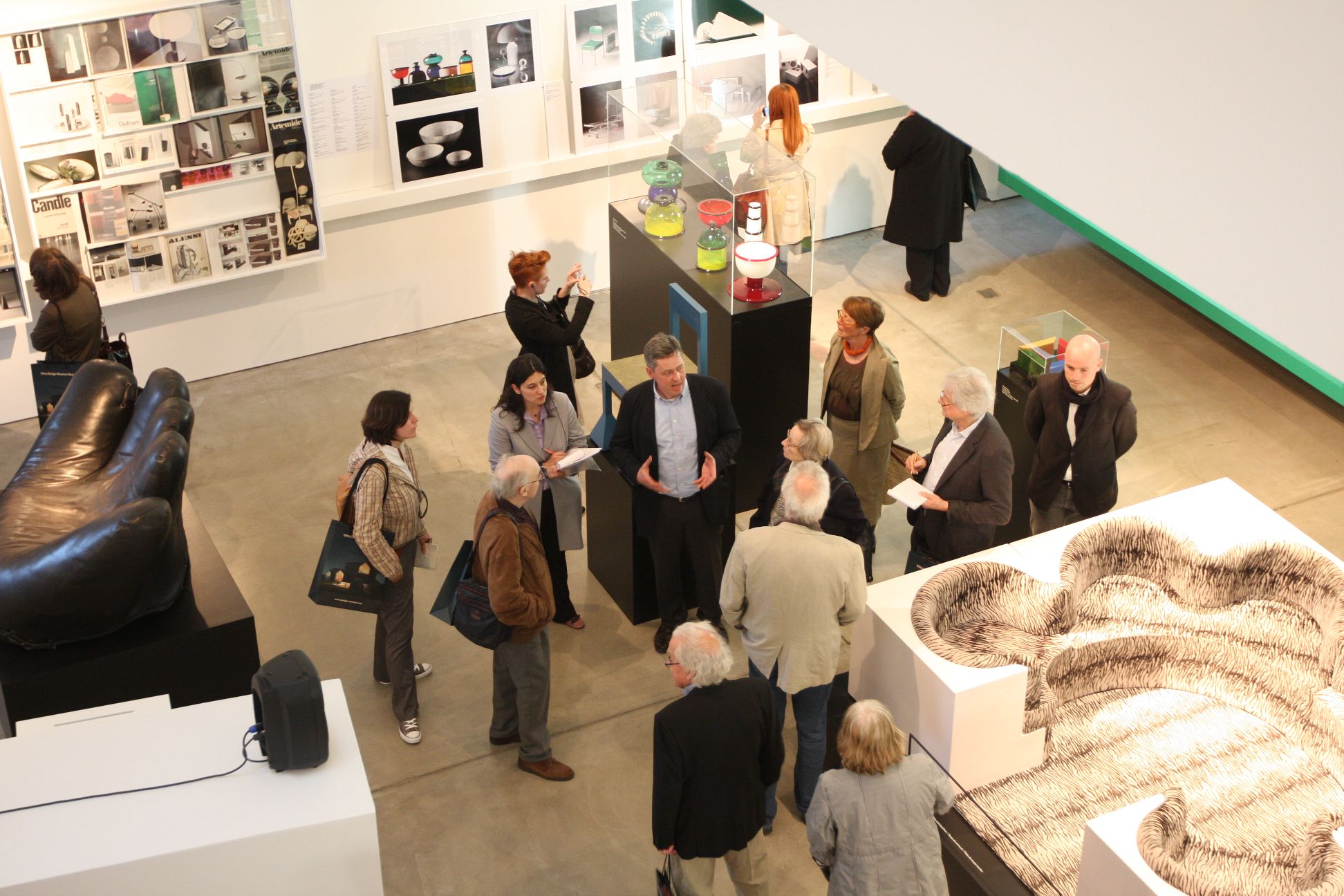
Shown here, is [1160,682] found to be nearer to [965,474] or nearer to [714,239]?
[965,474]

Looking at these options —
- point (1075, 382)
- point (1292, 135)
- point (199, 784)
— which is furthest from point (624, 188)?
point (1292, 135)

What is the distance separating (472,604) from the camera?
4844mm

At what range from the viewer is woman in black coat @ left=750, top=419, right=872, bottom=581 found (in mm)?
4852

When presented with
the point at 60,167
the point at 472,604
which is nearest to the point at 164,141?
the point at 60,167

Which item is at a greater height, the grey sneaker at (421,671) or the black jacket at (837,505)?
the black jacket at (837,505)

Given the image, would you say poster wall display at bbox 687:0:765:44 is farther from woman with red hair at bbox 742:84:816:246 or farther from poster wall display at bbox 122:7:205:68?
poster wall display at bbox 122:7:205:68

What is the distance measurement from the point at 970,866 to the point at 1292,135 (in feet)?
13.8

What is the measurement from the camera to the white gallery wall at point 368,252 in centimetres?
805

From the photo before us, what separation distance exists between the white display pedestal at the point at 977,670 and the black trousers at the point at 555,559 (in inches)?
58.1

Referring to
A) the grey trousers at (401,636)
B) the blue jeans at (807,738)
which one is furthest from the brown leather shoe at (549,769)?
the blue jeans at (807,738)

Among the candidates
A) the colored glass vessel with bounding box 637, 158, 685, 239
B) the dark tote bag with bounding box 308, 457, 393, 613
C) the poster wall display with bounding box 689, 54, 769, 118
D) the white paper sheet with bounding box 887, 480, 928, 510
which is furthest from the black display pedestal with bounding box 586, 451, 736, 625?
the poster wall display with bounding box 689, 54, 769, 118

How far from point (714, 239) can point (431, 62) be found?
2.77m

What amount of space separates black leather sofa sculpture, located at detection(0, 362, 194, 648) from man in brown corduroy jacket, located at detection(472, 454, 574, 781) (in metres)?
1.12

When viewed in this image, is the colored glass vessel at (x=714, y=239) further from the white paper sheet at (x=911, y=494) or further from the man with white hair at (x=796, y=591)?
the man with white hair at (x=796, y=591)
